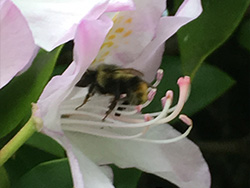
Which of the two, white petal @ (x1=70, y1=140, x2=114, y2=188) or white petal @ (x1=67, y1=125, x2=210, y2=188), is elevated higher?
white petal @ (x1=70, y1=140, x2=114, y2=188)

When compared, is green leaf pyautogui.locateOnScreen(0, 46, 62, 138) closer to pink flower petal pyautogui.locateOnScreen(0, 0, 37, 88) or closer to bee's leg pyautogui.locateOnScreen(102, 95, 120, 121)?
bee's leg pyautogui.locateOnScreen(102, 95, 120, 121)

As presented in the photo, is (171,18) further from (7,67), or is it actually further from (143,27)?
(7,67)

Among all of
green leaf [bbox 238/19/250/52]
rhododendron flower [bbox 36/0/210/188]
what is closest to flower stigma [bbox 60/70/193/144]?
rhododendron flower [bbox 36/0/210/188]

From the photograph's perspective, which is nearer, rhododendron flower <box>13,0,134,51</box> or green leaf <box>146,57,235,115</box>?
rhododendron flower <box>13,0,134,51</box>

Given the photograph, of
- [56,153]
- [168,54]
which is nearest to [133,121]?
[56,153]

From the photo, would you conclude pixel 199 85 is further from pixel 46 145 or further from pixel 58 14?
pixel 58 14

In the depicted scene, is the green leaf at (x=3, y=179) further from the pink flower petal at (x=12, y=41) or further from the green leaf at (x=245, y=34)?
the green leaf at (x=245, y=34)

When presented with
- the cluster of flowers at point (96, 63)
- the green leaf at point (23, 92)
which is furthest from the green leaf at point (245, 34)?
the green leaf at point (23, 92)
